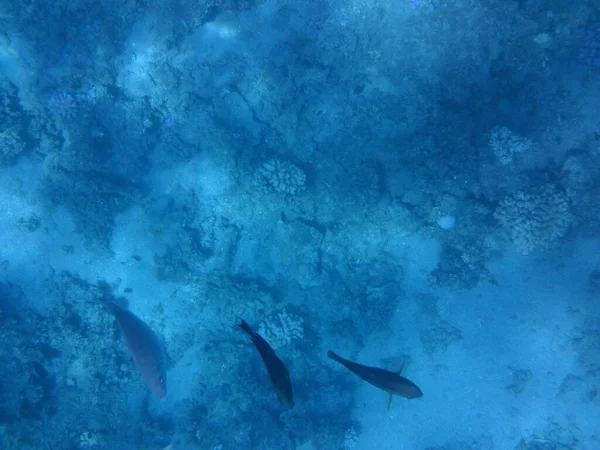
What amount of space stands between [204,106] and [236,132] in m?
1.10

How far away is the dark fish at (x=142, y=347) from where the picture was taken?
7.66m

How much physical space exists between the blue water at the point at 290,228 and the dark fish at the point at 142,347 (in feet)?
1.96

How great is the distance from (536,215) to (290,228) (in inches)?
216

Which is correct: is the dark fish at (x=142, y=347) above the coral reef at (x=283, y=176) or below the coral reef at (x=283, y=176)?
below

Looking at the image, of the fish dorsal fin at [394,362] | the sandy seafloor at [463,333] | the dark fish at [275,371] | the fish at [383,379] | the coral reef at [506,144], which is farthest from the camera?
the fish dorsal fin at [394,362]

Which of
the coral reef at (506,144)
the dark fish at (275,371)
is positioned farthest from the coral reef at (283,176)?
the dark fish at (275,371)

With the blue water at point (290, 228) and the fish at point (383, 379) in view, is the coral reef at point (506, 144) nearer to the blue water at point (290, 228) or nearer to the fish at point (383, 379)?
the blue water at point (290, 228)

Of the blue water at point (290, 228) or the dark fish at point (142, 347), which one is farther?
the dark fish at point (142, 347)

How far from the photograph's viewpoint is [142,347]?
7.68 meters

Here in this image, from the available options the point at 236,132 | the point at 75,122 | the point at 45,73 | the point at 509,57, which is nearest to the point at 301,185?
the point at 236,132

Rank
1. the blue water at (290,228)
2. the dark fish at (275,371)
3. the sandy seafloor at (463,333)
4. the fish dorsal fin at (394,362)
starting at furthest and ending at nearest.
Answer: the fish dorsal fin at (394,362)
the sandy seafloor at (463,333)
the blue water at (290,228)
the dark fish at (275,371)

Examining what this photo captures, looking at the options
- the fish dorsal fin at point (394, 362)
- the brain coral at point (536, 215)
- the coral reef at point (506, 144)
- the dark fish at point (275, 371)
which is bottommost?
the dark fish at point (275, 371)

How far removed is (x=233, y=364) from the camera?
321 inches

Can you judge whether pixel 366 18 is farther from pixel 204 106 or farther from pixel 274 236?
pixel 274 236
